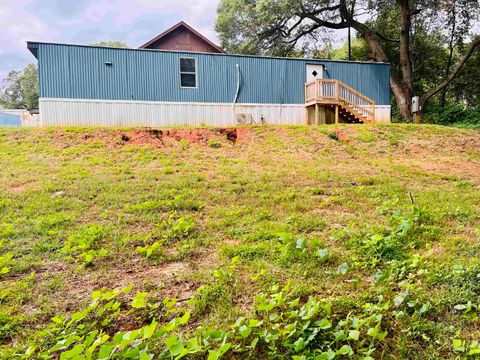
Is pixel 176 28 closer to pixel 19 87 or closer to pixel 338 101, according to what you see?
pixel 338 101

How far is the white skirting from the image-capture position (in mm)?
11836

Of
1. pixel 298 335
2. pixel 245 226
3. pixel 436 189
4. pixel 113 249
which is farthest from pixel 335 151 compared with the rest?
pixel 298 335

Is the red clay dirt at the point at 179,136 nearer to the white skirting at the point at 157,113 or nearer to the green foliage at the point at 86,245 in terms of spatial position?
the white skirting at the point at 157,113

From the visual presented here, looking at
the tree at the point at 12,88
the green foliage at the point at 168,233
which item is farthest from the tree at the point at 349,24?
the tree at the point at 12,88

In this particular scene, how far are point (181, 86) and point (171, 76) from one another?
52 centimetres

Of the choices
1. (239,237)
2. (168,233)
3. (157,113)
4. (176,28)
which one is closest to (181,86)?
(157,113)

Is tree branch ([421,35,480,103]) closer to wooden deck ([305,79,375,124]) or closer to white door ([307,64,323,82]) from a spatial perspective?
wooden deck ([305,79,375,124])

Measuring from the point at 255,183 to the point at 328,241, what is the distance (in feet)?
9.04

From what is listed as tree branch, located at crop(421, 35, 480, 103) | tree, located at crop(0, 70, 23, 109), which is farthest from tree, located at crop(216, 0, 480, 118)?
tree, located at crop(0, 70, 23, 109)

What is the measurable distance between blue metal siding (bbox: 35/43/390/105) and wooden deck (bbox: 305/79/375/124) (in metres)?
0.73

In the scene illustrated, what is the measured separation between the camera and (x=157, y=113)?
12.8 m

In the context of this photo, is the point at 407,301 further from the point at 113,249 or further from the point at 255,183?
the point at 255,183

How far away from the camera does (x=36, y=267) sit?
304 centimetres

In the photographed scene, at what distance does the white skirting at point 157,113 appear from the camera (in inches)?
466
